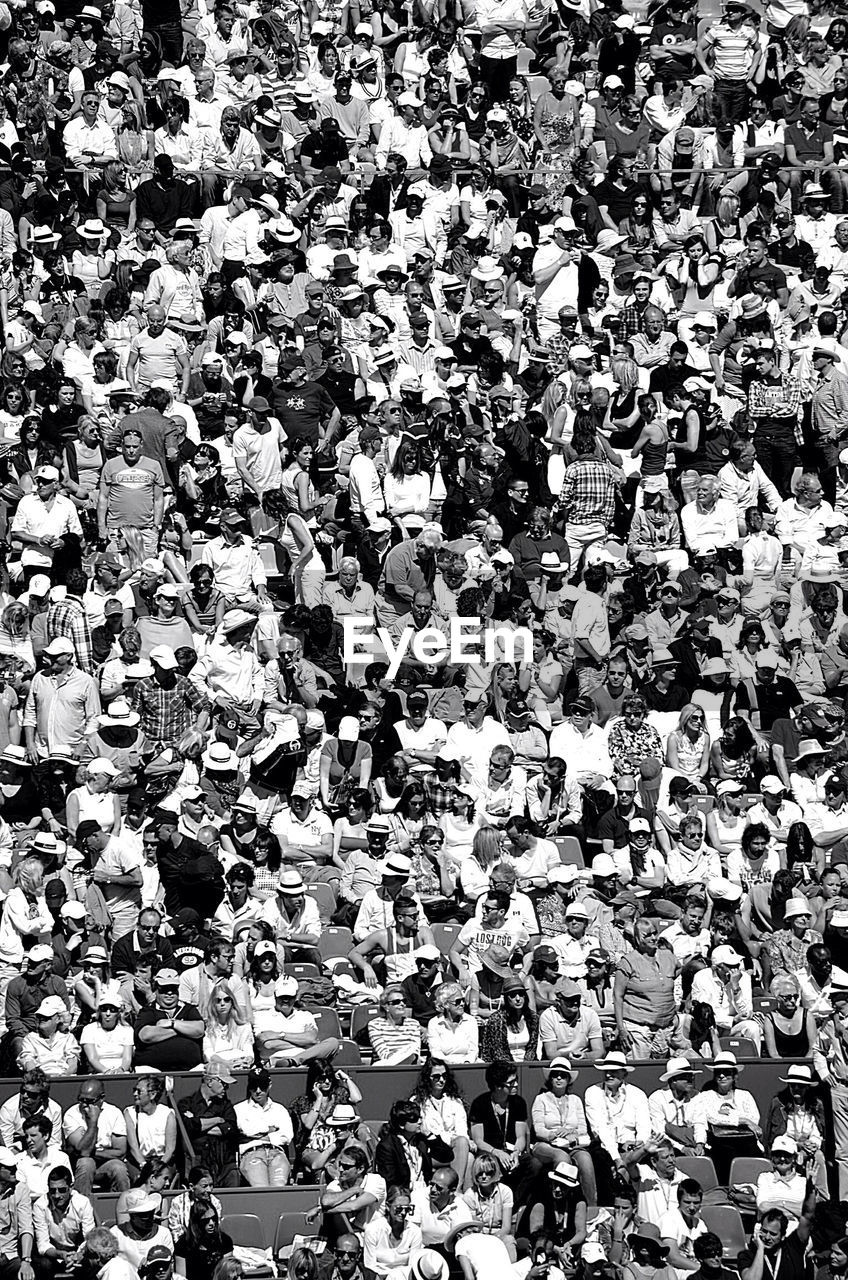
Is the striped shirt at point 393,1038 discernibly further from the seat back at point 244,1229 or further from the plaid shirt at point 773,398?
the plaid shirt at point 773,398

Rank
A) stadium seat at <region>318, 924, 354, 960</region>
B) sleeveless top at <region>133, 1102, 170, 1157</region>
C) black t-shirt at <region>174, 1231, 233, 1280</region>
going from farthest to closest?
stadium seat at <region>318, 924, 354, 960</region> → sleeveless top at <region>133, 1102, 170, 1157</region> → black t-shirt at <region>174, 1231, 233, 1280</region>

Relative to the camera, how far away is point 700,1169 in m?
Answer: 15.7

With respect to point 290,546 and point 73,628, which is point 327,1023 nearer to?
point 73,628

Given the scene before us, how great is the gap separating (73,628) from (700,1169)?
19.6 ft

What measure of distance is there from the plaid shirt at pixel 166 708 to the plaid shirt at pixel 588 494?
3.45 meters

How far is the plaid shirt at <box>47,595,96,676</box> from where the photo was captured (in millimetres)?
18500

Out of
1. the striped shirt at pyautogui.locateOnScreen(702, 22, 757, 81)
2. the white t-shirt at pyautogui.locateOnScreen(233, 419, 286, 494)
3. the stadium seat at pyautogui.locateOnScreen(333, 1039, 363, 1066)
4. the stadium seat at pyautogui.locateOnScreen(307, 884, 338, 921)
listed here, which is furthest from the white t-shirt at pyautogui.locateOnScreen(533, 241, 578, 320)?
the stadium seat at pyautogui.locateOnScreen(333, 1039, 363, 1066)

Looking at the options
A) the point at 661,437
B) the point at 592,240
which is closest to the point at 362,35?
the point at 592,240

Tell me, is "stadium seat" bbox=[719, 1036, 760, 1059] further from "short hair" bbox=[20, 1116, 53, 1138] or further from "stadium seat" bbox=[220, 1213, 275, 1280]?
"short hair" bbox=[20, 1116, 53, 1138]

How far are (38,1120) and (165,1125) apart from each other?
0.74 m

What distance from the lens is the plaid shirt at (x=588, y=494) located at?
65.5 ft

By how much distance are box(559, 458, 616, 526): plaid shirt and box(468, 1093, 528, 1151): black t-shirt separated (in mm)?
5673

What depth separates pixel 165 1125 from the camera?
15273mm

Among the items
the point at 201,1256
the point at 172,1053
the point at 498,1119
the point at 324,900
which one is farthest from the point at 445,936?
the point at 201,1256
